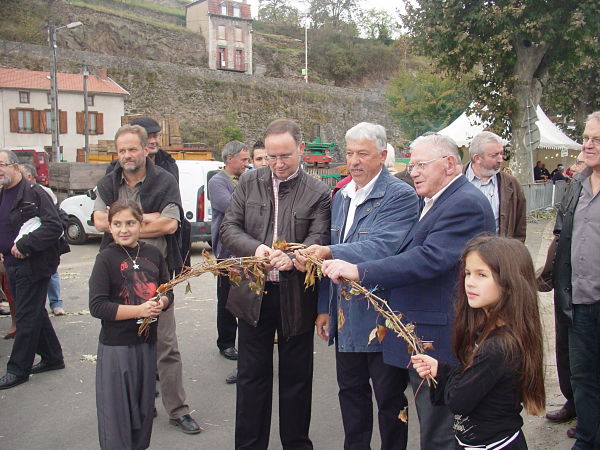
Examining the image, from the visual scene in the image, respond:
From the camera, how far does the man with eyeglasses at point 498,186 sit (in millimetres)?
5168

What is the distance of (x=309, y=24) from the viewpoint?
256ft

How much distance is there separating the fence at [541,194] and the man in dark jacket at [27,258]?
15654 millimetres

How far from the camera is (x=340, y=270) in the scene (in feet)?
10.0

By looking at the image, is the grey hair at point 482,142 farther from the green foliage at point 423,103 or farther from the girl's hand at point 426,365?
the green foliage at point 423,103

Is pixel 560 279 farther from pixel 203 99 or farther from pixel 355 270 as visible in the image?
pixel 203 99

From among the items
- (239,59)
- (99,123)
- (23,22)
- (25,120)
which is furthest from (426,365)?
(239,59)

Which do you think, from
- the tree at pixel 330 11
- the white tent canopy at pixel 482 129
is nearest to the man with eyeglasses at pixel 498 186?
the white tent canopy at pixel 482 129

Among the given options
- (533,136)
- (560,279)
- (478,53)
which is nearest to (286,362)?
(560,279)

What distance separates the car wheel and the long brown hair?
12.8m

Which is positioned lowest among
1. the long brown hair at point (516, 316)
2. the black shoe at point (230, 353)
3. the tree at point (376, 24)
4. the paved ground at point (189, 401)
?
the paved ground at point (189, 401)

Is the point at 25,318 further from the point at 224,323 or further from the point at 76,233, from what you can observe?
the point at 76,233

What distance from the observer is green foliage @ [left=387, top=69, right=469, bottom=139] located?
38000 mm

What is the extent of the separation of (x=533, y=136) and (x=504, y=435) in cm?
1652

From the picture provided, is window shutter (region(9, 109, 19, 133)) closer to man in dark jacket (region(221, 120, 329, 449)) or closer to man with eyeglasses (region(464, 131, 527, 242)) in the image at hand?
man with eyeglasses (region(464, 131, 527, 242))
